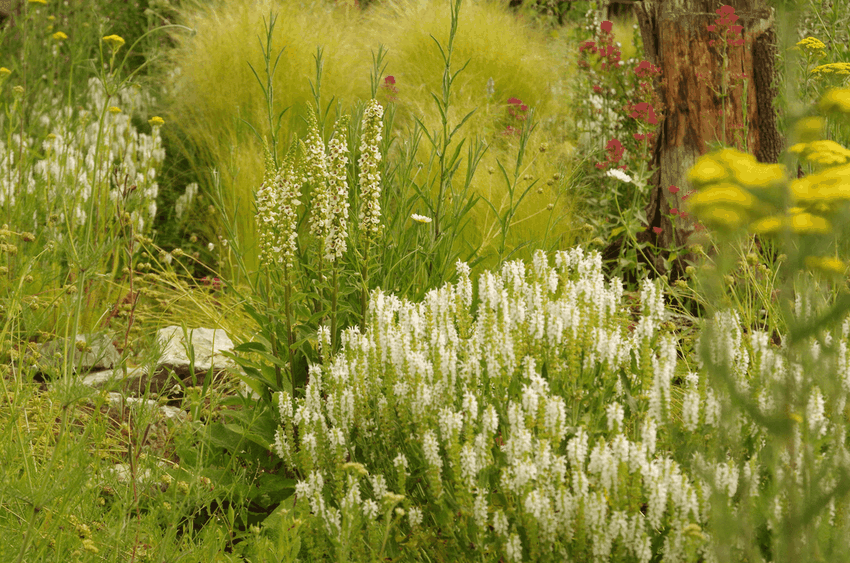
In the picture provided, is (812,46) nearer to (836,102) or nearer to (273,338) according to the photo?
(836,102)

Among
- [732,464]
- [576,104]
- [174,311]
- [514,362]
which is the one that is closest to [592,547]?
[732,464]

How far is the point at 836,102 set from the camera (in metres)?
1.44

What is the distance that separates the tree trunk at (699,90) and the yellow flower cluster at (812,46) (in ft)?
1.92

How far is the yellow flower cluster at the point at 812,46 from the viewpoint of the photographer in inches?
125

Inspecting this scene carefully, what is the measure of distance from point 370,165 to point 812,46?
7.32 ft

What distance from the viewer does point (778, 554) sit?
109 centimetres

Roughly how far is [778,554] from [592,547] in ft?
1.51

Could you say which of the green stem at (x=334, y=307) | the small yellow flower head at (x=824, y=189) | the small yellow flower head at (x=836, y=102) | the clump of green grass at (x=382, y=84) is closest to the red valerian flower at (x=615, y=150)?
the clump of green grass at (x=382, y=84)

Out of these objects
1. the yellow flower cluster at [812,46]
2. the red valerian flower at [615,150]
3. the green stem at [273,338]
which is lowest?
the green stem at [273,338]

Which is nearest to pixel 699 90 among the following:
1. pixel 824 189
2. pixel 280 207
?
pixel 280 207

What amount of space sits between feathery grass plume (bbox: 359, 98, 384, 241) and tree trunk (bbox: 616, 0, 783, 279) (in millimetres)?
2357

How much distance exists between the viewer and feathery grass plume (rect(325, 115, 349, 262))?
213 centimetres

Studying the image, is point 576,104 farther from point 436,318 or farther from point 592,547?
point 592,547

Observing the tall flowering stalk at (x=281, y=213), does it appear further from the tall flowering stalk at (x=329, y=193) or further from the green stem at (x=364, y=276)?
the green stem at (x=364, y=276)
